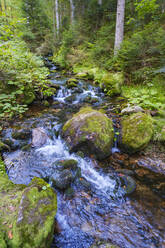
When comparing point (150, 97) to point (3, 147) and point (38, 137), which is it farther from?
point (3, 147)

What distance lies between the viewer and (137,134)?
12.1 ft

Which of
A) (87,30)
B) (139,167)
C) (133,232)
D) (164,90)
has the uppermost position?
(87,30)

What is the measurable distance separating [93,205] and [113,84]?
242 inches

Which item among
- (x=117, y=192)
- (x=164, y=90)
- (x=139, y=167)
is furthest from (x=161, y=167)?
(x=164, y=90)

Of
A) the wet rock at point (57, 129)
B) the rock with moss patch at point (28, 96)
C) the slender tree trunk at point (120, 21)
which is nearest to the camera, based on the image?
the wet rock at point (57, 129)

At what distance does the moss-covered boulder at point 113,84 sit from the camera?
7.01m

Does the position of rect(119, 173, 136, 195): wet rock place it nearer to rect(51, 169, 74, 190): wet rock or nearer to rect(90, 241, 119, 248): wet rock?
rect(90, 241, 119, 248): wet rock

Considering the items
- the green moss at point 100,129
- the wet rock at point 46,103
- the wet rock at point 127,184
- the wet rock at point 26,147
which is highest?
the wet rock at point 46,103

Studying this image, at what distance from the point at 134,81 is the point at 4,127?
6777 millimetres

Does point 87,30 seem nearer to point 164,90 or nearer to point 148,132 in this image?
point 164,90

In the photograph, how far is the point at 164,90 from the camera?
576 cm

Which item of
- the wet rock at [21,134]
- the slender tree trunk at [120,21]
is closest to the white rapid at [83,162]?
the wet rock at [21,134]

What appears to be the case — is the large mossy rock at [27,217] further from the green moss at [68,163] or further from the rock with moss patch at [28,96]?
the rock with moss patch at [28,96]

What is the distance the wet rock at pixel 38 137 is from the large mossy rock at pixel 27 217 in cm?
213
